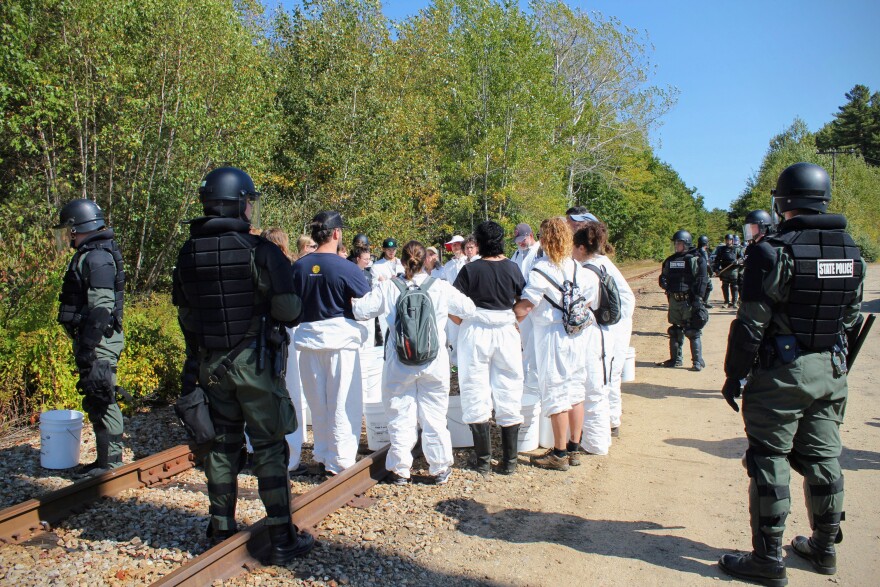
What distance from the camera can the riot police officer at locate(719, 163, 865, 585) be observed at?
13.1 feet

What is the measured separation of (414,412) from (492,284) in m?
1.37

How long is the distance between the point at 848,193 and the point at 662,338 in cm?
4774

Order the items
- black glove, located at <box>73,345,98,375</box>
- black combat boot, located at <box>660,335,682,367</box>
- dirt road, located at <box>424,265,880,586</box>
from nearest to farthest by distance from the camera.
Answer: dirt road, located at <box>424,265,880,586</box> < black glove, located at <box>73,345,98,375</box> < black combat boot, located at <box>660,335,682,367</box>

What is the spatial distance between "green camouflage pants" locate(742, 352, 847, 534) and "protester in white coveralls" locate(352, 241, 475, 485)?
100 inches

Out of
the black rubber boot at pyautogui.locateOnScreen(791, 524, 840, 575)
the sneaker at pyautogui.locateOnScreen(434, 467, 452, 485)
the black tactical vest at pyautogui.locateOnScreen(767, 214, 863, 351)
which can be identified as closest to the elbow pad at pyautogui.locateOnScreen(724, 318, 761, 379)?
the black tactical vest at pyautogui.locateOnScreen(767, 214, 863, 351)

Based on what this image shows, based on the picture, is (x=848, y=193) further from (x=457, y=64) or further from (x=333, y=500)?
(x=333, y=500)

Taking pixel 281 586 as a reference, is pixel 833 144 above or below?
above

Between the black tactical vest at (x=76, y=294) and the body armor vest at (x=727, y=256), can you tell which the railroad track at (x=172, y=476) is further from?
the body armor vest at (x=727, y=256)

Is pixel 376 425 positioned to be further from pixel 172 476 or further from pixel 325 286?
pixel 172 476

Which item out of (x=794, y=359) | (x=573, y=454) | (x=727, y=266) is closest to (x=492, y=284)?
(x=573, y=454)

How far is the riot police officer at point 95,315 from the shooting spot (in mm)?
5762

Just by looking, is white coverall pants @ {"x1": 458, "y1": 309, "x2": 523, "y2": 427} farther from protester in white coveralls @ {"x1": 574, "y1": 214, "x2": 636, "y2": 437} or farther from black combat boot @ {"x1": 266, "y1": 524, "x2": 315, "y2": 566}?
black combat boot @ {"x1": 266, "y1": 524, "x2": 315, "y2": 566}

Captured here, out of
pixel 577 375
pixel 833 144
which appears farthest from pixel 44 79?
pixel 833 144

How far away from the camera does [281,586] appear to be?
13.3 feet
